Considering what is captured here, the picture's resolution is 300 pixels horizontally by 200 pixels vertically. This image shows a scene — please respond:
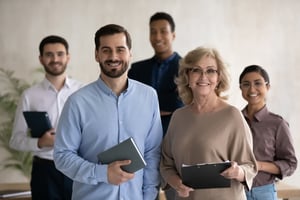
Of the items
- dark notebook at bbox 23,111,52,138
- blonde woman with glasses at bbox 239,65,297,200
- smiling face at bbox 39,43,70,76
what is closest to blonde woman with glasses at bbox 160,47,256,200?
blonde woman with glasses at bbox 239,65,297,200

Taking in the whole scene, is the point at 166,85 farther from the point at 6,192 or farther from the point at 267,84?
the point at 6,192

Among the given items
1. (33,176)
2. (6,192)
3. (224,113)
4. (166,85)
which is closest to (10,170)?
(6,192)

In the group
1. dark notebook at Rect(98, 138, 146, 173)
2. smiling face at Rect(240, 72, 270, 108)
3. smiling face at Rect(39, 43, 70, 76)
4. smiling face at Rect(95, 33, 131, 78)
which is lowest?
dark notebook at Rect(98, 138, 146, 173)

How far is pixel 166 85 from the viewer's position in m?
3.48

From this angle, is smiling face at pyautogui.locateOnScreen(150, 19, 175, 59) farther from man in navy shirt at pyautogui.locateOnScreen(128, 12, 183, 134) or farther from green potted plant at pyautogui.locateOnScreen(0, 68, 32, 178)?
green potted plant at pyautogui.locateOnScreen(0, 68, 32, 178)

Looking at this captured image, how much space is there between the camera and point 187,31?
5.31 m

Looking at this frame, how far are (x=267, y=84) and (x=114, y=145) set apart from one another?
4.01ft

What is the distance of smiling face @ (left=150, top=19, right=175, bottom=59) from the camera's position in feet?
11.9

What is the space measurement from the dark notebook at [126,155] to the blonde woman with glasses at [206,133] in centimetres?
32

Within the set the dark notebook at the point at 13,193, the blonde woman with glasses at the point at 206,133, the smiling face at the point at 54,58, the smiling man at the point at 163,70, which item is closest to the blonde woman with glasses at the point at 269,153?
the blonde woman with glasses at the point at 206,133

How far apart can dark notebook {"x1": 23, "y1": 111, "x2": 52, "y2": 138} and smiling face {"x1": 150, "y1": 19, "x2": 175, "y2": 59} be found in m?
0.94

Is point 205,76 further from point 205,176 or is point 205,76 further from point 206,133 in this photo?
point 205,176

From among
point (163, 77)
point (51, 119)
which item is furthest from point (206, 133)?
point (51, 119)

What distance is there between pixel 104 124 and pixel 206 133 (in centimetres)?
51
